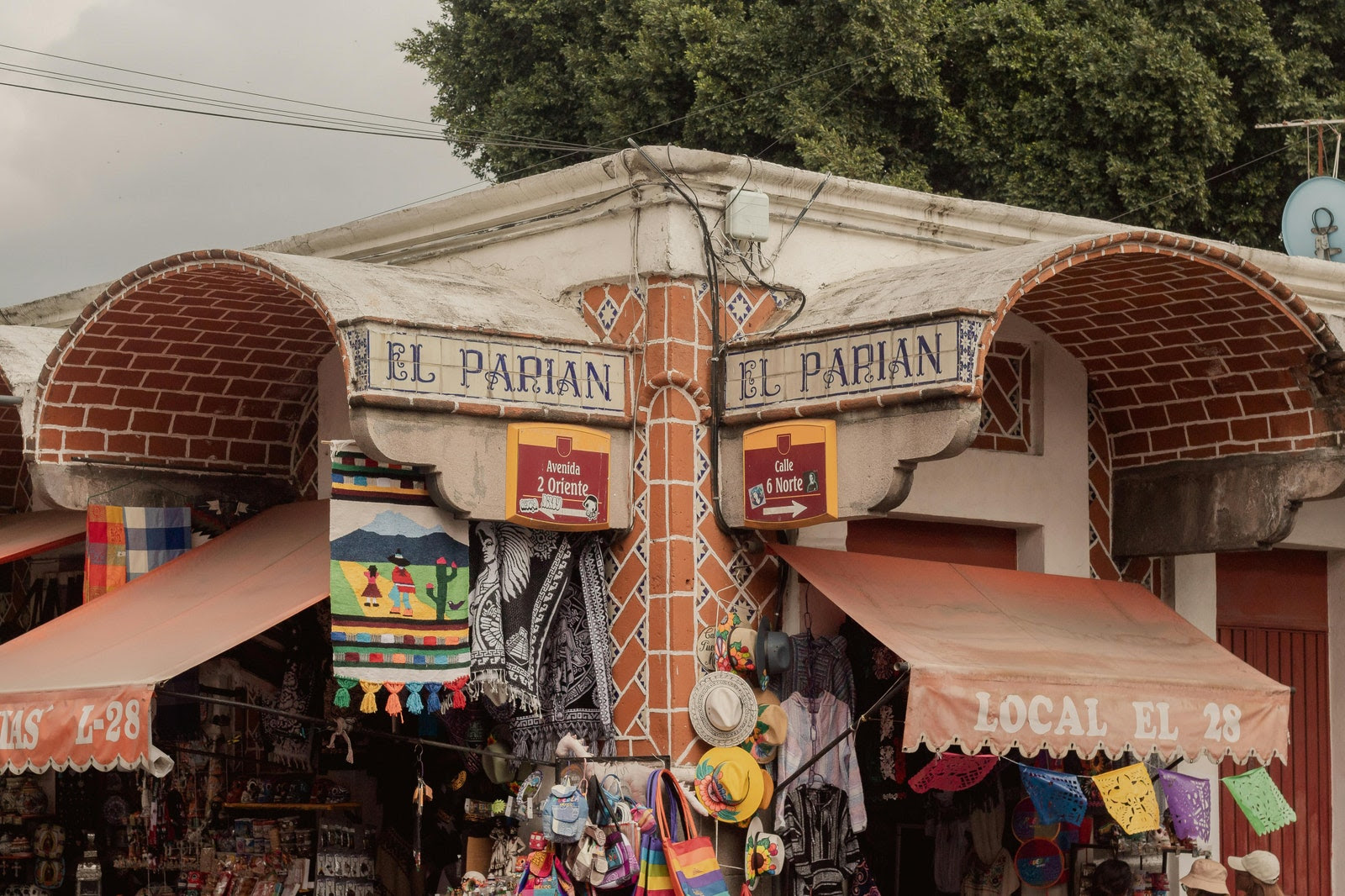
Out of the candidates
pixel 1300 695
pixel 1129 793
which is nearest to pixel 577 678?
pixel 1129 793

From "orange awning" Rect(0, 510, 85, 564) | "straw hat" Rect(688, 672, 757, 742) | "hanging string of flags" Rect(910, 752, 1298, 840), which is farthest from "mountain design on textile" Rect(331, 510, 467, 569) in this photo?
"orange awning" Rect(0, 510, 85, 564)

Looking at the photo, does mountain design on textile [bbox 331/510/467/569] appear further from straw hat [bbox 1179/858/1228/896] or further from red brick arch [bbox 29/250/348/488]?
straw hat [bbox 1179/858/1228/896]

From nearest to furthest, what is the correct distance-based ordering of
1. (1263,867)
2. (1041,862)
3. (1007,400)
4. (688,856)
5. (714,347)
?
(688,856)
(714,347)
(1263,867)
(1041,862)
(1007,400)

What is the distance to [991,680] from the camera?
7.21 m

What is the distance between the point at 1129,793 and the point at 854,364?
91.0 inches

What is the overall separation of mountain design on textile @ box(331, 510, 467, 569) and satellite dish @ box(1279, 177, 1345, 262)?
21.7 feet

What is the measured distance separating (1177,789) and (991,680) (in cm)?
210

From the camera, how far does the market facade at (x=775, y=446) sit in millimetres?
7293

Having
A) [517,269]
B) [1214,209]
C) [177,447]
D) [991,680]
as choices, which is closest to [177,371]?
[177,447]

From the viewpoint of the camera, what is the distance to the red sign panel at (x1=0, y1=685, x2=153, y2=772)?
717 centimetres

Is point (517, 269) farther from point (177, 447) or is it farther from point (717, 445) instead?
point (177, 447)

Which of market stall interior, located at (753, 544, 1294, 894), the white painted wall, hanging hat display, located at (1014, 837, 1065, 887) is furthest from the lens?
the white painted wall

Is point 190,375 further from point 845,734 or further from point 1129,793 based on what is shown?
point 1129,793

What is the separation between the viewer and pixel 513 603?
765cm
